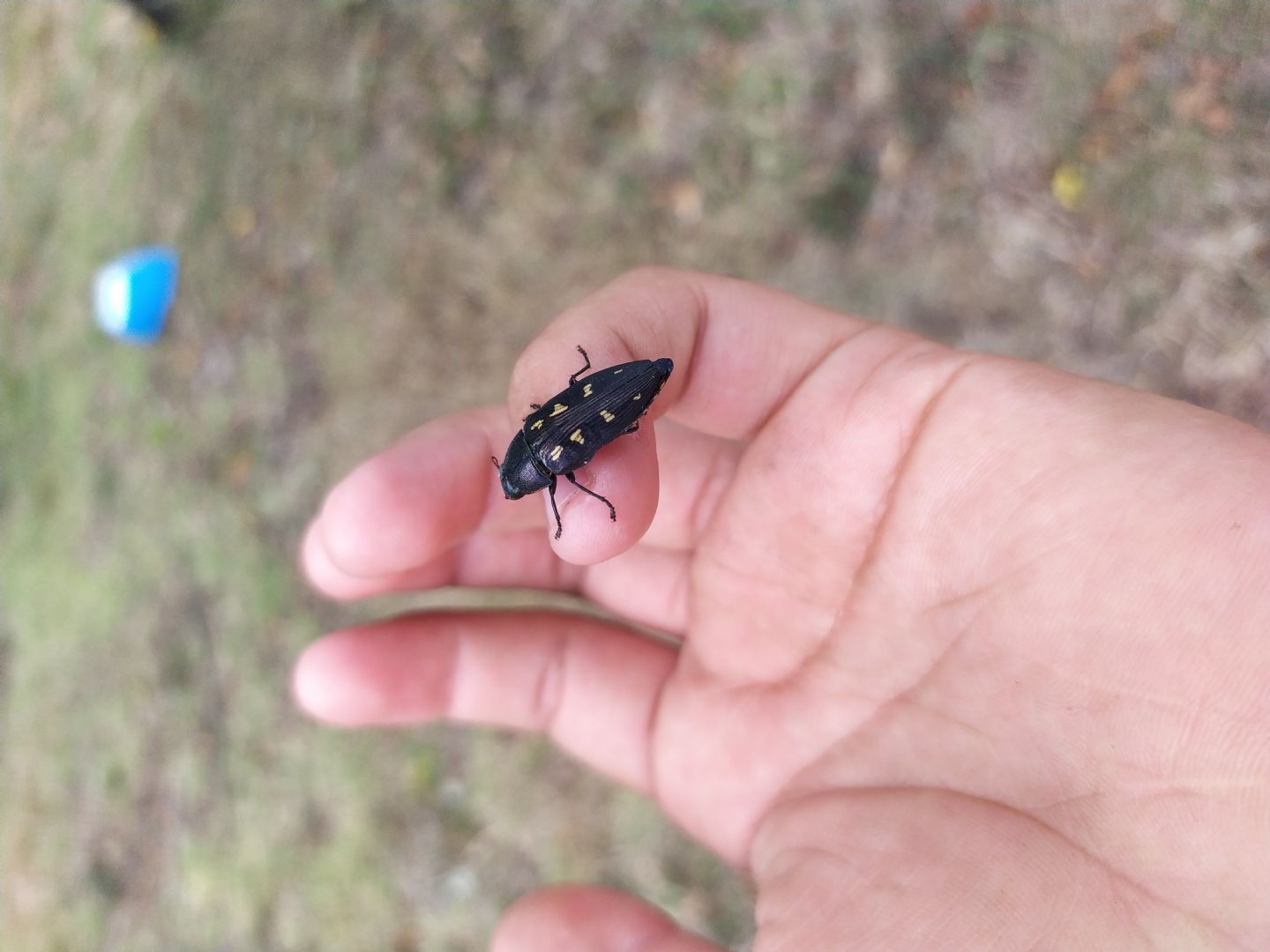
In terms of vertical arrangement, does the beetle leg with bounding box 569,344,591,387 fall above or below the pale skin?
above

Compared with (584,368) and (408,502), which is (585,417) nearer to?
(584,368)

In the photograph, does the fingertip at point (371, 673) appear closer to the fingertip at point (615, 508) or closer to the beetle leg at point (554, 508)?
the beetle leg at point (554, 508)

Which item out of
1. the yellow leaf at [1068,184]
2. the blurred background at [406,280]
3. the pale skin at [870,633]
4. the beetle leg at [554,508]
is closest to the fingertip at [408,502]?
the pale skin at [870,633]

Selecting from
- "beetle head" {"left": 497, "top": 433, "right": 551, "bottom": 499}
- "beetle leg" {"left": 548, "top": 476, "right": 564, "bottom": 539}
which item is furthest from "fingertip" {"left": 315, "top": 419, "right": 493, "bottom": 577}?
"beetle leg" {"left": 548, "top": 476, "right": 564, "bottom": 539}

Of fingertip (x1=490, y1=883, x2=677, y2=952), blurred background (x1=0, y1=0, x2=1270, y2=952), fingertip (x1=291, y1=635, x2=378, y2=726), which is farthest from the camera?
blurred background (x1=0, y1=0, x2=1270, y2=952)

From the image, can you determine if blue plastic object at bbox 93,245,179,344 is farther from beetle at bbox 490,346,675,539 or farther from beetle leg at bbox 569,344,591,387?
beetle leg at bbox 569,344,591,387

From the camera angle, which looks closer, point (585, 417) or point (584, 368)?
point (584, 368)

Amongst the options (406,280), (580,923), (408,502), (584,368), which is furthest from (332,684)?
(406,280)

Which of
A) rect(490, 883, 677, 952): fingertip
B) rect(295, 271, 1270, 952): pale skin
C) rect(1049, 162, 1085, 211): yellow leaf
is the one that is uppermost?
rect(1049, 162, 1085, 211): yellow leaf
